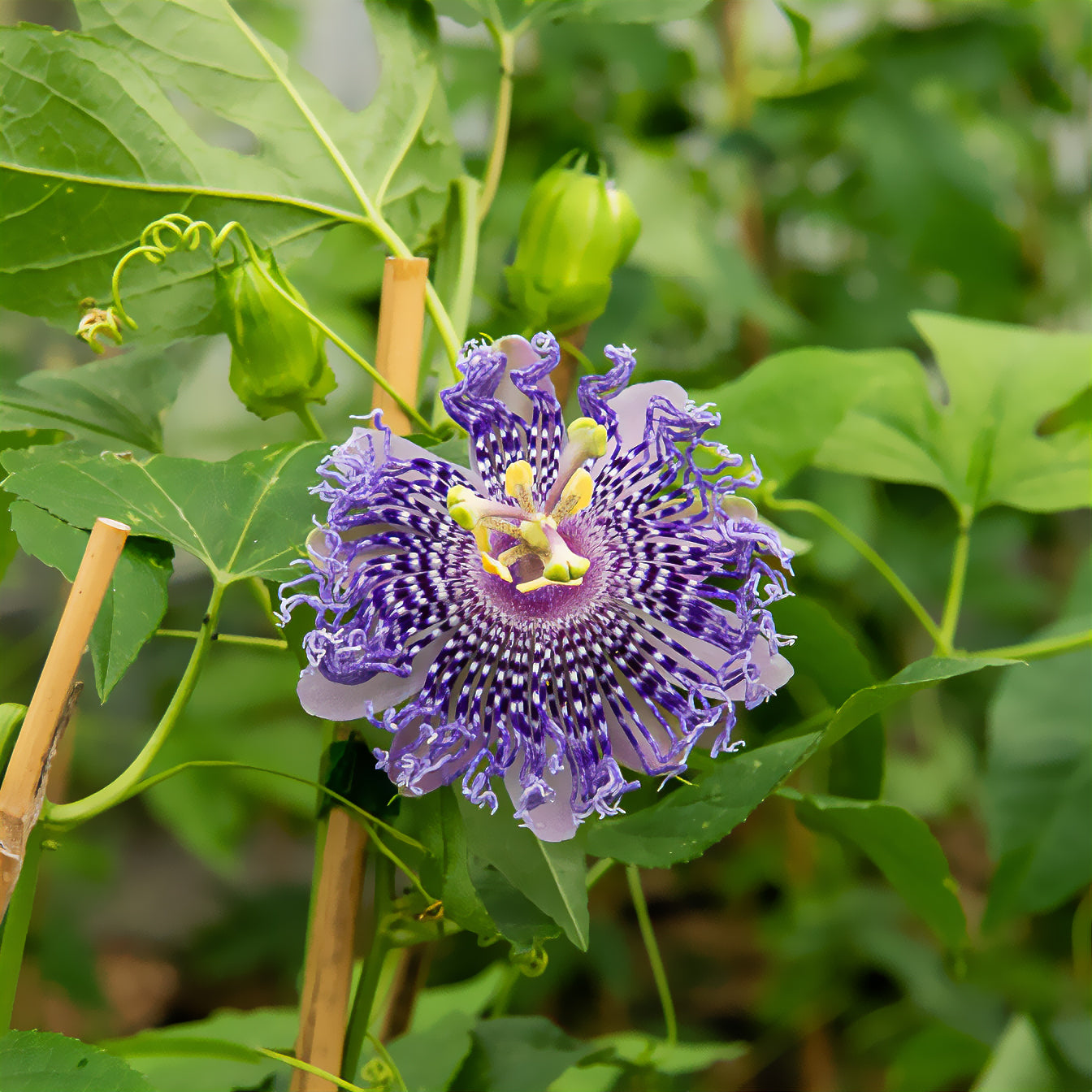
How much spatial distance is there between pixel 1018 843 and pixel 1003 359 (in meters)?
0.41

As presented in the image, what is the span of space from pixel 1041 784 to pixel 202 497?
0.75 meters

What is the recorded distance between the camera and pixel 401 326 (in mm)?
606

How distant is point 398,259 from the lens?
605 millimetres

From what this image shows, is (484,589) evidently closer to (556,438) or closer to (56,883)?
(556,438)

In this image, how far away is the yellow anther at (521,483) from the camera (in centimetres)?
54

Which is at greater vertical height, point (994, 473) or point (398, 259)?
point (398, 259)

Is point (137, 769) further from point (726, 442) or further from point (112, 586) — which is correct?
point (726, 442)

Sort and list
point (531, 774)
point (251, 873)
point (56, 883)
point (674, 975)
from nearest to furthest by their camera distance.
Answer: point (531, 774) < point (56, 883) < point (674, 975) < point (251, 873)

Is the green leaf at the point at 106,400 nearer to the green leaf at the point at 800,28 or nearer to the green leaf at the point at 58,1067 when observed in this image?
the green leaf at the point at 58,1067

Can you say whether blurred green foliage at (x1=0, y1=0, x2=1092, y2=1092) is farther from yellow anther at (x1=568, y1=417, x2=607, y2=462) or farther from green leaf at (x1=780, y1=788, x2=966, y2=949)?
yellow anther at (x1=568, y1=417, x2=607, y2=462)

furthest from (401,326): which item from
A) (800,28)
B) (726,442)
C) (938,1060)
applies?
(938,1060)

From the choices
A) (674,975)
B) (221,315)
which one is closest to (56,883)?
(674,975)

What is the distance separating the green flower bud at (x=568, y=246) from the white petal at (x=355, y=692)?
27 cm

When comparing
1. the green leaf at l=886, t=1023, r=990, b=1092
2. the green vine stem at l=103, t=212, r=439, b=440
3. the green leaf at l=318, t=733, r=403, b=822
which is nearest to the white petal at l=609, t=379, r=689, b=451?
the green vine stem at l=103, t=212, r=439, b=440
